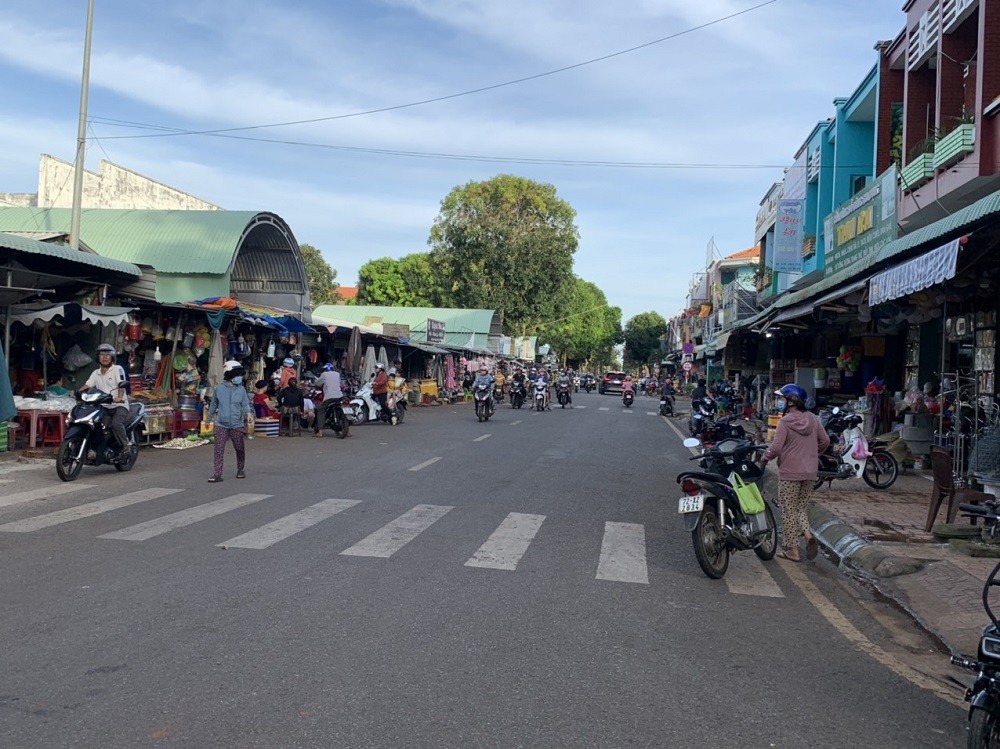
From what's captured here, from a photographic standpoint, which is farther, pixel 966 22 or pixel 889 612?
pixel 966 22

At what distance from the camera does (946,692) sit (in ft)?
16.9

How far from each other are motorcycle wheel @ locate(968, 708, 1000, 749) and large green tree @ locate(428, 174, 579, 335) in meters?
55.9

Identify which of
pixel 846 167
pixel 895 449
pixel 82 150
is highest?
pixel 846 167

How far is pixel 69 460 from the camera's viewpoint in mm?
11898

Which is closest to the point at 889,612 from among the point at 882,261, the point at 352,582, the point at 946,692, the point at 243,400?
the point at 946,692

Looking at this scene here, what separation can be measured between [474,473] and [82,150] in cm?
1092

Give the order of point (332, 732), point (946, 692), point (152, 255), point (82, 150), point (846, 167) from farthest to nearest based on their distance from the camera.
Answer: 1. point (152, 255)
2. point (846, 167)
3. point (82, 150)
4. point (946, 692)
5. point (332, 732)

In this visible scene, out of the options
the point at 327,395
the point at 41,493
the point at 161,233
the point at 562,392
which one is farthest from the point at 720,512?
the point at 562,392

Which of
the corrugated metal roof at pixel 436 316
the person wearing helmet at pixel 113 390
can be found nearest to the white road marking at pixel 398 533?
the person wearing helmet at pixel 113 390

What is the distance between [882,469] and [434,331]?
30287 millimetres

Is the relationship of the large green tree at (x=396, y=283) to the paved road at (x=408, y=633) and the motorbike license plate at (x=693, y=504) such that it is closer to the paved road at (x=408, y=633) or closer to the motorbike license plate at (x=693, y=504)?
the paved road at (x=408, y=633)

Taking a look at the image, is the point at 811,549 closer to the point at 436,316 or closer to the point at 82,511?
the point at 82,511

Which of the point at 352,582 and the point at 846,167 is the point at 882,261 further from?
the point at 846,167

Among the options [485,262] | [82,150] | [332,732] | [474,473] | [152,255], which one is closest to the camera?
[332,732]
